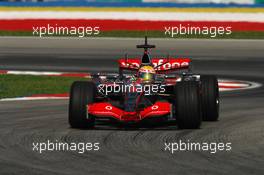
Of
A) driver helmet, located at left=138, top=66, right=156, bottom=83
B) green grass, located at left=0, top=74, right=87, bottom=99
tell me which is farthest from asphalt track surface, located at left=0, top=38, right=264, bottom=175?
green grass, located at left=0, top=74, right=87, bottom=99

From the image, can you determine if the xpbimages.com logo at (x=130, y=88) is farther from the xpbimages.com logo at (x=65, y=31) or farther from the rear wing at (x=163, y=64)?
the xpbimages.com logo at (x=65, y=31)

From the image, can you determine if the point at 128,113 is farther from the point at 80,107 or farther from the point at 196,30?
the point at 196,30

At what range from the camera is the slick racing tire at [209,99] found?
645 inches

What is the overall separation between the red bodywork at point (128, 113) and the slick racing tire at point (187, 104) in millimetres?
206

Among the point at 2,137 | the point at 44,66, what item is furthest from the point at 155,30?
the point at 2,137

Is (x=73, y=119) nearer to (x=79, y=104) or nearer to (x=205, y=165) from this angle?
(x=79, y=104)

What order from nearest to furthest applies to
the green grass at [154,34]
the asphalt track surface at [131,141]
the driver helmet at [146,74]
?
the asphalt track surface at [131,141] → the driver helmet at [146,74] → the green grass at [154,34]

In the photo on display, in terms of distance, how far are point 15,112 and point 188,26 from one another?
98.4ft

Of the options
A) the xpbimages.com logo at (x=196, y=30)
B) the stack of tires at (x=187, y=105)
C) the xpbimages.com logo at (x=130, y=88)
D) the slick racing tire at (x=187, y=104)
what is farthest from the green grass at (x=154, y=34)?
the slick racing tire at (x=187, y=104)

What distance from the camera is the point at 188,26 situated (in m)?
47.0

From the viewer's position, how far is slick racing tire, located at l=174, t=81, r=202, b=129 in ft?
48.4

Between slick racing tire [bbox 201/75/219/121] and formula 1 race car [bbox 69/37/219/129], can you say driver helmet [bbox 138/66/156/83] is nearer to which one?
formula 1 race car [bbox 69/37/219/129]

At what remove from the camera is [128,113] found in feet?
49.2

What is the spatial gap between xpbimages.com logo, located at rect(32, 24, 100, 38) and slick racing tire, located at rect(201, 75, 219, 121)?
30.0 m
